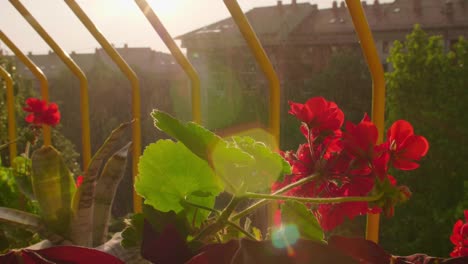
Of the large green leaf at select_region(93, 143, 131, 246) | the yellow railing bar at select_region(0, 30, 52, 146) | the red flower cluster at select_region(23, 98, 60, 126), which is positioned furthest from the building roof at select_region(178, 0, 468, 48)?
the large green leaf at select_region(93, 143, 131, 246)

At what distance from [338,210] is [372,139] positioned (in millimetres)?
77

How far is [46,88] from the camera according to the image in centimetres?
238

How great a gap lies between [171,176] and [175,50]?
3.08 feet

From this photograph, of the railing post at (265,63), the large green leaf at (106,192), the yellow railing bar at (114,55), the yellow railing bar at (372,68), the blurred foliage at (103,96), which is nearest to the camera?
the large green leaf at (106,192)

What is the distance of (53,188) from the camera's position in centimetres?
85

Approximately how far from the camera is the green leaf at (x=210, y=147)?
0.44 meters

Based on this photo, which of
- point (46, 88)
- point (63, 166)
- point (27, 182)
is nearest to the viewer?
point (63, 166)

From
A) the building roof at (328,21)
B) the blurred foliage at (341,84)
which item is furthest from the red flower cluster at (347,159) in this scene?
the building roof at (328,21)

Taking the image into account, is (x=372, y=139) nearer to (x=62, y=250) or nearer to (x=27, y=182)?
(x=62, y=250)

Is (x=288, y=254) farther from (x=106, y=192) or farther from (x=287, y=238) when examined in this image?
(x=106, y=192)

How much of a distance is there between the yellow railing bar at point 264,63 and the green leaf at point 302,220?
67cm

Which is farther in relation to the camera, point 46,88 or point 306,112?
point 46,88

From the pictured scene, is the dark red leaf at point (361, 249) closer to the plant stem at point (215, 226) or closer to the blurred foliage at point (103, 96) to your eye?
the plant stem at point (215, 226)

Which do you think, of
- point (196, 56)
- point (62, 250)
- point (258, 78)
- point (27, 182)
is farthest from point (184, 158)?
point (196, 56)
